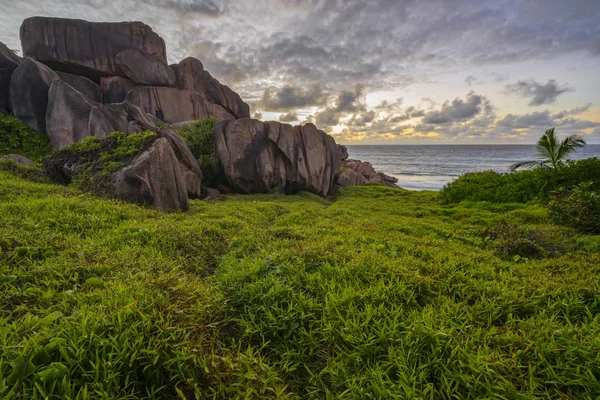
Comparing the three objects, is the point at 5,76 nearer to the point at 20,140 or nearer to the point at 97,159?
the point at 20,140

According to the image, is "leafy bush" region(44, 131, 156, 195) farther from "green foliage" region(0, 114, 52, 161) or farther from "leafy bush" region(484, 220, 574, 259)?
"leafy bush" region(484, 220, 574, 259)

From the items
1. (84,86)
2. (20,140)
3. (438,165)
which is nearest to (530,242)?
(20,140)

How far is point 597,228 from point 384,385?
967 centimetres

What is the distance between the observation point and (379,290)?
11.5 feet

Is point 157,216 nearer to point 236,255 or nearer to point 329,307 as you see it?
point 236,255

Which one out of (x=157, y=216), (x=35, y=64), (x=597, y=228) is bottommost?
(x=597, y=228)

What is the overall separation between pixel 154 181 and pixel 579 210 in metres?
13.2

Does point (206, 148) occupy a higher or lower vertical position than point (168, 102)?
lower

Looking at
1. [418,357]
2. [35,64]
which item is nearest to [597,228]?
[418,357]

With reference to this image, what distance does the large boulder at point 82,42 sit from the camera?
22.5m

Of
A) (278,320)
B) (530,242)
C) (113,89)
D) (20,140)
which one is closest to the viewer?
(278,320)

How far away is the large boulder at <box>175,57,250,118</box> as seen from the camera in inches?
1218

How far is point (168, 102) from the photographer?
2764cm

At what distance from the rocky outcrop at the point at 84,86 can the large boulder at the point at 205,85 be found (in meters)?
8.13
